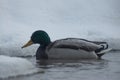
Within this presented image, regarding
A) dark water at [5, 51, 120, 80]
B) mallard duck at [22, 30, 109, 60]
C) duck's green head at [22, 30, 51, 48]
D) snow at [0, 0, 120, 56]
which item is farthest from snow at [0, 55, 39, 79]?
duck's green head at [22, 30, 51, 48]

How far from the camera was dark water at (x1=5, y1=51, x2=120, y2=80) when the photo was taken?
38.1ft

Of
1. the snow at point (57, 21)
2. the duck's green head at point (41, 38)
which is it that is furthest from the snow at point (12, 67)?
the duck's green head at point (41, 38)

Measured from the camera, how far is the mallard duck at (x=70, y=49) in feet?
53.4

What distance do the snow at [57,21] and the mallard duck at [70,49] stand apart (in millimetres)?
444

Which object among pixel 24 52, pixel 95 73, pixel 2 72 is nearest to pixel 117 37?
pixel 24 52

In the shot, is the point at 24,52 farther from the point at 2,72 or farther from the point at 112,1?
the point at 112,1

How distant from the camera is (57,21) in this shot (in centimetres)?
1973

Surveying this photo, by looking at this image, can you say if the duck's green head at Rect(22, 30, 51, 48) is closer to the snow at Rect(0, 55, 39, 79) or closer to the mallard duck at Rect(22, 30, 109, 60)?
the mallard duck at Rect(22, 30, 109, 60)

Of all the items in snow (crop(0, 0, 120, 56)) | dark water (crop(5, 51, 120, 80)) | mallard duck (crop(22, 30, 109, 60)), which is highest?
snow (crop(0, 0, 120, 56))

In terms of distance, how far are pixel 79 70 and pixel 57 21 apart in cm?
692

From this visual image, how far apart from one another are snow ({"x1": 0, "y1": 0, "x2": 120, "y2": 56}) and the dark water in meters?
1.41

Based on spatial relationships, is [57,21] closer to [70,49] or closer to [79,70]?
[70,49]

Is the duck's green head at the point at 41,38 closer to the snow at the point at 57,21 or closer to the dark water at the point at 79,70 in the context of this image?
the snow at the point at 57,21

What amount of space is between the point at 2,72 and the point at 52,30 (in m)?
8.04
